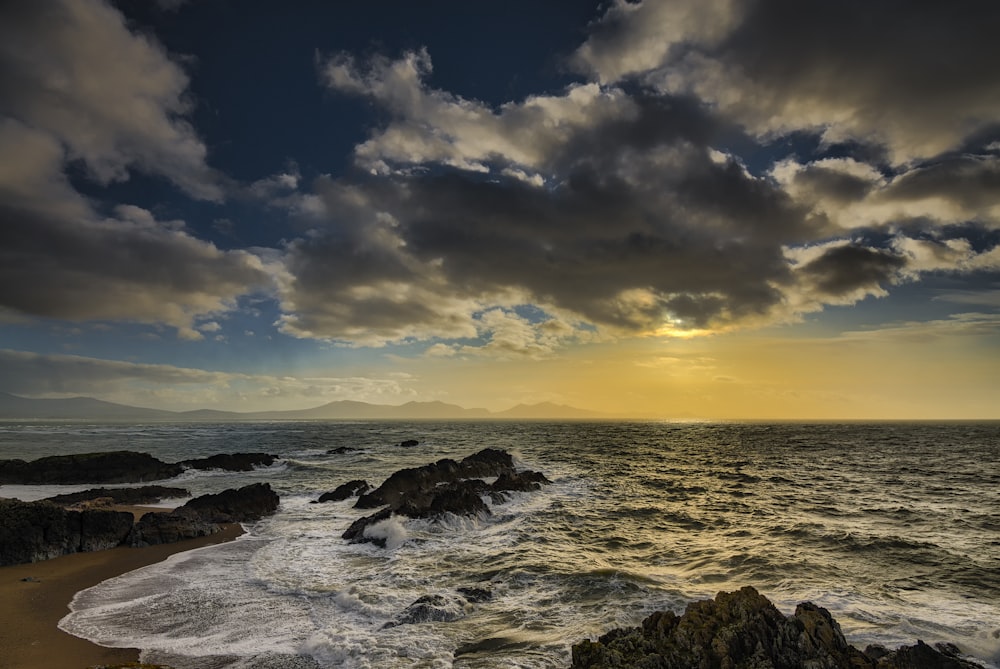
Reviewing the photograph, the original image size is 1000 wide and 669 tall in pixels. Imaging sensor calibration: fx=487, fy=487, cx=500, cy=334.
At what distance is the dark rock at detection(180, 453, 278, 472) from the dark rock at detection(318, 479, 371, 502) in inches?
897

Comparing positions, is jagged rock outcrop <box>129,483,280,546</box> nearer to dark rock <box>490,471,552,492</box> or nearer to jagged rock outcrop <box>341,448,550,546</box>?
jagged rock outcrop <box>341,448,550,546</box>

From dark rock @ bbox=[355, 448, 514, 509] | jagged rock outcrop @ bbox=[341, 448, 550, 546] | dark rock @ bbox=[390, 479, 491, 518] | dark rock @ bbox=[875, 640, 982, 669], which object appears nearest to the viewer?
dark rock @ bbox=[875, 640, 982, 669]

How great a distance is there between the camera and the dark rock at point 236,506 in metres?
27.0

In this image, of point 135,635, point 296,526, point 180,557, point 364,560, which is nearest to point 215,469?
point 296,526

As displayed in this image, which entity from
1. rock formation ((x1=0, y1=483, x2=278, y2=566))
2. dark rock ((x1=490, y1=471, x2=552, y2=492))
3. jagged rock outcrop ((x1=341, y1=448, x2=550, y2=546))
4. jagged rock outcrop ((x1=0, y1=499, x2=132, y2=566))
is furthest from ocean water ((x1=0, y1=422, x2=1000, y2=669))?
jagged rock outcrop ((x1=0, y1=499, x2=132, y2=566))

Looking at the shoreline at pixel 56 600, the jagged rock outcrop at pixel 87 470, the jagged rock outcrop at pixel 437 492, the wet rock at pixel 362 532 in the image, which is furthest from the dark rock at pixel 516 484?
the jagged rock outcrop at pixel 87 470

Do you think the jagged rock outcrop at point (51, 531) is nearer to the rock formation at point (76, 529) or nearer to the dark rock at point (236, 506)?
the rock formation at point (76, 529)

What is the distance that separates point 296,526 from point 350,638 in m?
16.5

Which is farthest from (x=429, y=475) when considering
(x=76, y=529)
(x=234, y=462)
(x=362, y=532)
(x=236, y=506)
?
(x=234, y=462)

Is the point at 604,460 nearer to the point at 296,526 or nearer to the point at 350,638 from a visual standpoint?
the point at 296,526

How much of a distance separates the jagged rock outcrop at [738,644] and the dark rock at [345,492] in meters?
28.6

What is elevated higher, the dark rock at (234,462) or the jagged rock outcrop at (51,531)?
the jagged rock outcrop at (51,531)

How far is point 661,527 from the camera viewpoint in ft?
81.0

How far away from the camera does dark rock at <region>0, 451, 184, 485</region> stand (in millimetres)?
42656
